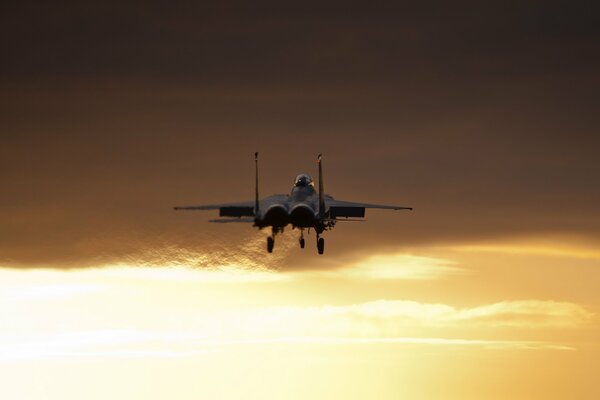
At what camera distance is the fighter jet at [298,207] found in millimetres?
129250

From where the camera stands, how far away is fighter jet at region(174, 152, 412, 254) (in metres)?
129

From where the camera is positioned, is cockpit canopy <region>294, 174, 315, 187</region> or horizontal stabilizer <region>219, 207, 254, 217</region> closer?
horizontal stabilizer <region>219, 207, 254, 217</region>

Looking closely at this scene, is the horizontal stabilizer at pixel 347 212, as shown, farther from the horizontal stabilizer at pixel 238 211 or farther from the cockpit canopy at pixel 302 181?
the horizontal stabilizer at pixel 238 211

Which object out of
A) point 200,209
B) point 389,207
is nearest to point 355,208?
point 389,207

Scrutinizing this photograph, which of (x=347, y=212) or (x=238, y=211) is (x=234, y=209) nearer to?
(x=238, y=211)

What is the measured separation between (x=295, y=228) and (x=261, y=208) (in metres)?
6.62

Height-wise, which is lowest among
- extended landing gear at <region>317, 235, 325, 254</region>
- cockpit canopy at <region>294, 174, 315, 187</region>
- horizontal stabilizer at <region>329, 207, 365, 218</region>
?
extended landing gear at <region>317, 235, 325, 254</region>

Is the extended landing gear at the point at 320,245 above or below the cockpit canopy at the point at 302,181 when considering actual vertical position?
below

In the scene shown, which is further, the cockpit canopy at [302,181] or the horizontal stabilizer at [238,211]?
the cockpit canopy at [302,181]

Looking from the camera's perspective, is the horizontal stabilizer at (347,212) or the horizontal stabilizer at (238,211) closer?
the horizontal stabilizer at (347,212)

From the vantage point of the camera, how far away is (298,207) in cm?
12862

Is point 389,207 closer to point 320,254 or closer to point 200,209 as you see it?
point 320,254

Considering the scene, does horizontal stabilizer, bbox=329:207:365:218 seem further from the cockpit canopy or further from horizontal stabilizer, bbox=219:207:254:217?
horizontal stabilizer, bbox=219:207:254:217

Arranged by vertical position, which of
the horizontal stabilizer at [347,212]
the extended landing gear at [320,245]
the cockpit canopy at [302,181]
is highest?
the cockpit canopy at [302,181]
